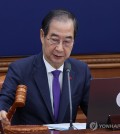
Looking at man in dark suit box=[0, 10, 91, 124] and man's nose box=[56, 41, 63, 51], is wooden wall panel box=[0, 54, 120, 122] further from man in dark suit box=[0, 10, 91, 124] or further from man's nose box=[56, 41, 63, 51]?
man's nose box=[56, 41, 63, 51]

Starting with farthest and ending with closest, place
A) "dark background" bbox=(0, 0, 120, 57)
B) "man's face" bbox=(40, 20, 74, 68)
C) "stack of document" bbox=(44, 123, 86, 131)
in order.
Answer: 1. "dark background" bbox=(0, 0, 120, 57)
2. "man's face" bbox=(40, 20, 74, 68)
3. "stack of document" bbox=(44, 123, 86, 131)

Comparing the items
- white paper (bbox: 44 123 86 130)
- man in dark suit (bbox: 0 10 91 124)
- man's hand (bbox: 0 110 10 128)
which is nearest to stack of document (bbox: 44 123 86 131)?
white paper (bbox: 44 123 86 130)

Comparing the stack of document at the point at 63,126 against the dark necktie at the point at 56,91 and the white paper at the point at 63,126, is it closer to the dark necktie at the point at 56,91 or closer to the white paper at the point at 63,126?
the white paper at the point at 63,126

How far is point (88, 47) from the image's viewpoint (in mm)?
3578

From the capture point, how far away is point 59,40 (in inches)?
84.2

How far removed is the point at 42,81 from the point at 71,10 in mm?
1373

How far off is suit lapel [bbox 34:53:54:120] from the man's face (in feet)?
0.37

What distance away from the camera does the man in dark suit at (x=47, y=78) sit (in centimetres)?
215

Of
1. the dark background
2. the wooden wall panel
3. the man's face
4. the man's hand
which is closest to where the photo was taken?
the man's hand

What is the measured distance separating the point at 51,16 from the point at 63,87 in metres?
0.40

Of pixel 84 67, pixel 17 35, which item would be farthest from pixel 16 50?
pixel 84 67

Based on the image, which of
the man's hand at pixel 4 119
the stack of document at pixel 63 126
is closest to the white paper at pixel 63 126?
the stack of document at pixel 63 126

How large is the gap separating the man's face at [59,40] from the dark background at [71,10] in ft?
4.20

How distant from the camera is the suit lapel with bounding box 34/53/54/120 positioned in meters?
2.19
